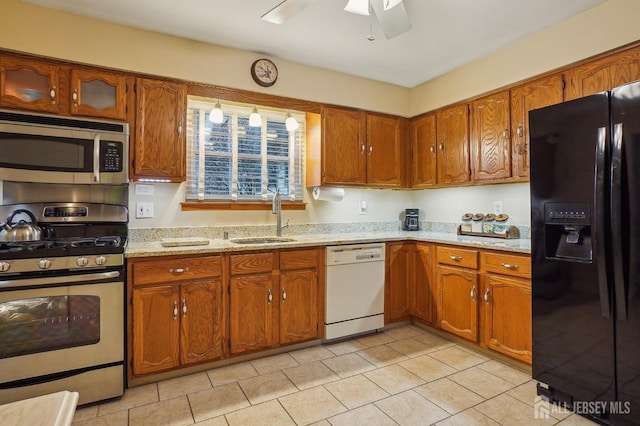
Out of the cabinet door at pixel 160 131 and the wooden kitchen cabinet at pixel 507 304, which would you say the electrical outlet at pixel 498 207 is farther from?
the cabinet door at pixel 160 131

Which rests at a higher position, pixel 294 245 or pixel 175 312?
pixel 294 245

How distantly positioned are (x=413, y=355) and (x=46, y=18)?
3.54 metres

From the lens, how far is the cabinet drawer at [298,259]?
2.74 meters

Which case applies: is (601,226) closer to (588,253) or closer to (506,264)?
(588,253)

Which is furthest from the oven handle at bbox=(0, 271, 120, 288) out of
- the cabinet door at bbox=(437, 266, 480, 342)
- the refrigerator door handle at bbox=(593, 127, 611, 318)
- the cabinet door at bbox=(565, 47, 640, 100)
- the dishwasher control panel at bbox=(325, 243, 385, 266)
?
the cabinet door at bbox=(565, 47, 640, 100)

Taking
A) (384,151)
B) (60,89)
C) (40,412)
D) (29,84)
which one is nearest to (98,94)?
(60,89)

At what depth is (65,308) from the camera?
6.59 ft

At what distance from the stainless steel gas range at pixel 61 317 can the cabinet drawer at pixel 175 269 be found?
119mm

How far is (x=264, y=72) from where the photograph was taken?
→ 2.96m

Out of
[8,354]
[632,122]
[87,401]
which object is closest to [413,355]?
[632,122]

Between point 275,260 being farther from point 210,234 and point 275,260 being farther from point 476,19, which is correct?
point 476,19

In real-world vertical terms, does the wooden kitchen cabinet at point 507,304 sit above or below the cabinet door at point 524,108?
below

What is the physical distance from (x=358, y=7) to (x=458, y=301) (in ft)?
7.69

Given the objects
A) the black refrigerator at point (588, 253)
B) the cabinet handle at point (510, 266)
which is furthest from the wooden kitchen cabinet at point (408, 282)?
the black refrigerator at point (588, 253)
